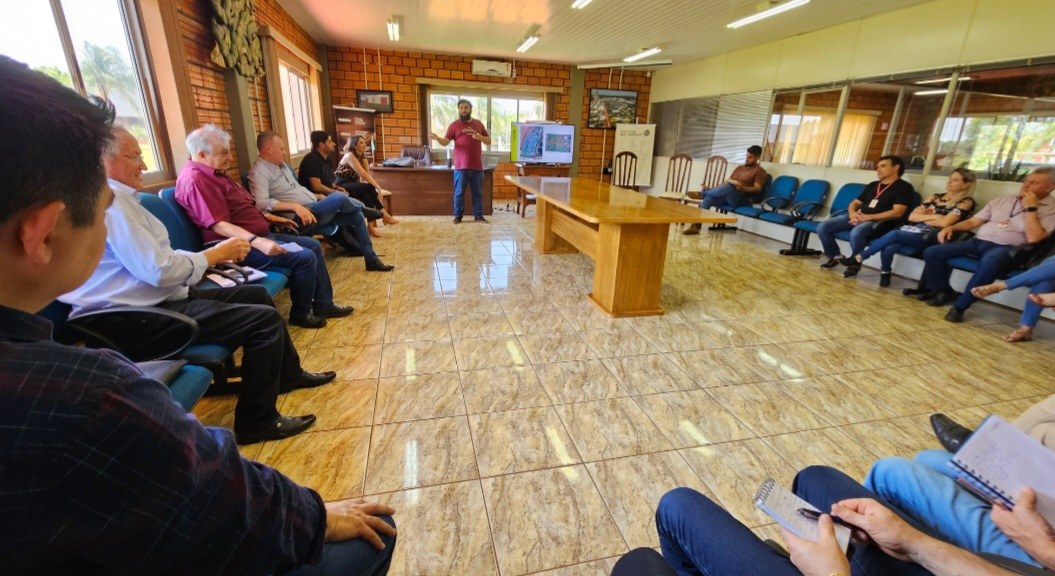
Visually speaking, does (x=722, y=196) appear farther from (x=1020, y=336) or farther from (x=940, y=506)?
(x=940, y=506)

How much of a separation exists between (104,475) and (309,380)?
1863 mm

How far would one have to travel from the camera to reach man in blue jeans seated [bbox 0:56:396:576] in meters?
0.45

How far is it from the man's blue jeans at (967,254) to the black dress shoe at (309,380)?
4506 mm

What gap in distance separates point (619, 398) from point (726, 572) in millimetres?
1376

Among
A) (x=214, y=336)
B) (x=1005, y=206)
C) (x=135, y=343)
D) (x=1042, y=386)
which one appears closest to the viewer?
(x=135, y=343)

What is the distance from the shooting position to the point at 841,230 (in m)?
4.67

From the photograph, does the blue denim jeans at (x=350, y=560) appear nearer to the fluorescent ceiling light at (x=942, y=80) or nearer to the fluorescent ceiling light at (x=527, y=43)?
the fluorescent ceiling light at (x=942, y=80)

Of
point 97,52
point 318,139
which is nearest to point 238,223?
point 97,52

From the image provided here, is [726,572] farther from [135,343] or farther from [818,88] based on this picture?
[818,88]

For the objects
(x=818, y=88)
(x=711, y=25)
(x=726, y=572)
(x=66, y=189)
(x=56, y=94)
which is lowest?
(x=726, y=572)

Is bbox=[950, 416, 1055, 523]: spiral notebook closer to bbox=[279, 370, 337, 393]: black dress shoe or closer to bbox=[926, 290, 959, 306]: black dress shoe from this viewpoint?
bbox=[279, 370, 337, 393]: black dress shoe

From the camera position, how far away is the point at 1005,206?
11.4 ft

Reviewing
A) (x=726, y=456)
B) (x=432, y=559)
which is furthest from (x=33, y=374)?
(x=726, y=456)

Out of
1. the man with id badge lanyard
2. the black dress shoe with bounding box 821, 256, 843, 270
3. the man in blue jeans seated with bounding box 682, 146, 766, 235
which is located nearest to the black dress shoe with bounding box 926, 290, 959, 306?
the man with id badge lanyard
